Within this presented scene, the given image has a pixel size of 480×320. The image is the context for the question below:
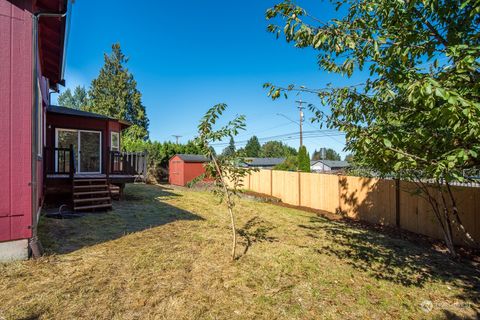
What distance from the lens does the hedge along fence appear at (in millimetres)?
6153

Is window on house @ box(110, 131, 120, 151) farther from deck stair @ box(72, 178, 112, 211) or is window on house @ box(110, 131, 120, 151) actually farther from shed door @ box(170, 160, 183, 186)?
shed door @ box(170, 160, 183, 186)

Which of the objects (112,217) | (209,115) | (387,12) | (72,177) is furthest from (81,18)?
(387,12)

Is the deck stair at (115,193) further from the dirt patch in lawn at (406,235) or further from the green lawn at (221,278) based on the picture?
the dirt patch in lawn at (406,235)

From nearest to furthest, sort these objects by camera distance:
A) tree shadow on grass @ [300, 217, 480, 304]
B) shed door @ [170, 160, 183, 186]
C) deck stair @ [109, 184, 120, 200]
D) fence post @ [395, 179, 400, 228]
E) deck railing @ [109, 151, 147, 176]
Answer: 1. tree shadow on grass @ [300, 217, 480, 304]
2. fence post @ [395, 179, 400, 228]
3. deck railing @ [109, 151, 147, 176]
4. deck stair @ [109, 184, 120, 200]
5. shed door @ [170, 160, 183, 186]

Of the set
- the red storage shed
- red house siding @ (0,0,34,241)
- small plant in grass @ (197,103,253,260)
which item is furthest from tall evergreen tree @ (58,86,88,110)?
small plant in grass @ (197,103,253,260)

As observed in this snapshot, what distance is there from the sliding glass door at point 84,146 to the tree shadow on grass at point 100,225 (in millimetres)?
3106

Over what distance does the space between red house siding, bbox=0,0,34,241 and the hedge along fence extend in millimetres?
7053

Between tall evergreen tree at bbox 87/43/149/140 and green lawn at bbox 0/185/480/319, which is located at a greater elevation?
tall evergreen tree at bbox 87/43/149/140

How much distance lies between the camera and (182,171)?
864 inches

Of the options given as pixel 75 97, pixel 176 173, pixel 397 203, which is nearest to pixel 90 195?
pixel 397 203

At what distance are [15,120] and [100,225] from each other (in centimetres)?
316

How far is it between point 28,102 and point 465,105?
5269 mm

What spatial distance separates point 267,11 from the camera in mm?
3389

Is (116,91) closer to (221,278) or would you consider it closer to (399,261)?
(221,278)
